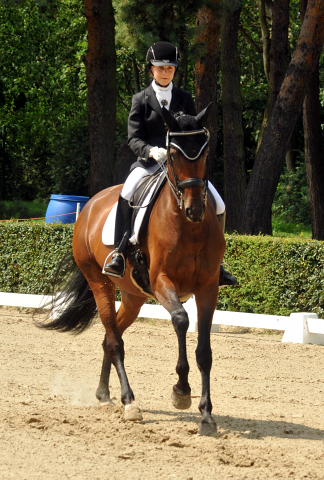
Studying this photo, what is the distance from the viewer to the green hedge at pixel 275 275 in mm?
10078

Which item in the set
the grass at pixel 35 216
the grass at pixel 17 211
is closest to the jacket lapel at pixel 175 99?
the grass at pixel 35 216

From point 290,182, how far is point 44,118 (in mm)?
13131

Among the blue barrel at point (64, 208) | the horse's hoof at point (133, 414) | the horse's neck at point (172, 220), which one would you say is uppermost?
the horse's neck at point (172, 220)

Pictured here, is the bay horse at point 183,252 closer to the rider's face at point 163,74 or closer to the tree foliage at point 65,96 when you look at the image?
the rider's face at point 163,74

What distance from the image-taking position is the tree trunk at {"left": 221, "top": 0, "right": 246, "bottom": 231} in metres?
17.4

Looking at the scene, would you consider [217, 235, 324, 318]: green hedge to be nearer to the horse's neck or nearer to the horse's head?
the horse's neck

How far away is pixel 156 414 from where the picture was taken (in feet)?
18.9

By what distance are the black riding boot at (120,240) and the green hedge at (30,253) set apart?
667 cm

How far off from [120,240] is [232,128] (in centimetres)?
1224

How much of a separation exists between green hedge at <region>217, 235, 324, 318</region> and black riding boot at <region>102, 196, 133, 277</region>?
193 inches

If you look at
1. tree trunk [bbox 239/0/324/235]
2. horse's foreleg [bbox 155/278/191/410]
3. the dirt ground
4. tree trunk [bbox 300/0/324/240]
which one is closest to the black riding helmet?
horse's foreleg [bbox 155/278/191/410]

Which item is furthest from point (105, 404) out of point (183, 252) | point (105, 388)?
point (183, 252)

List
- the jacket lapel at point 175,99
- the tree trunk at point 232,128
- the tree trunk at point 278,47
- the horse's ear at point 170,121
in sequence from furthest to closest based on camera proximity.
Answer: the tree trunk at point 232,128 < the tree trunk at point 278,47 < the jacket lapel at point 175,99 < the horse's ear at point 170,121

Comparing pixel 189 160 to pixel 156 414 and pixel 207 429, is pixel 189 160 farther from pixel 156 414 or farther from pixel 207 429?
pixel 156 414
